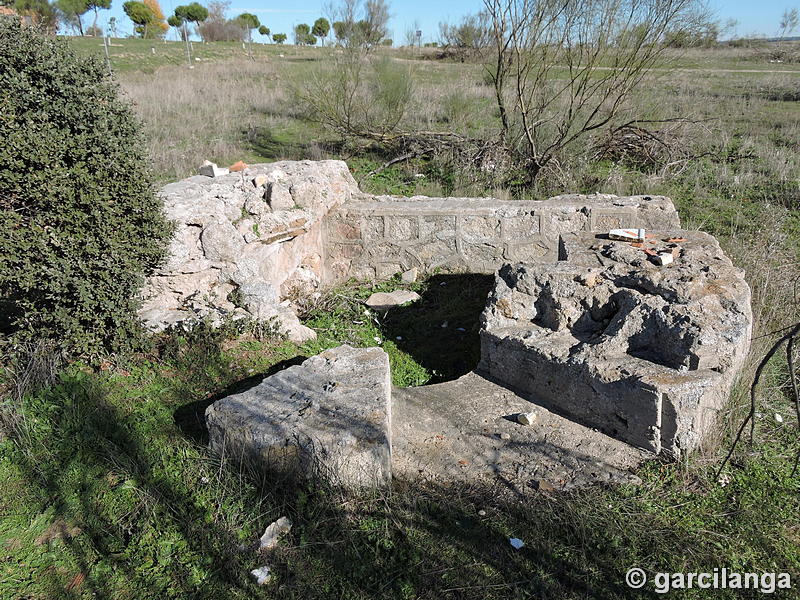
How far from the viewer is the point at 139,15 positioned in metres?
37.1

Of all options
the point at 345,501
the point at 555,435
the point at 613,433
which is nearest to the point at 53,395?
the point at 345,501

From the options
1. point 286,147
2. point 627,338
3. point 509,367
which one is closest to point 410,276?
point 509,367

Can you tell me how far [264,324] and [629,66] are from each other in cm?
732

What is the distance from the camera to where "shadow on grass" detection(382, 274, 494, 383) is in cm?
510

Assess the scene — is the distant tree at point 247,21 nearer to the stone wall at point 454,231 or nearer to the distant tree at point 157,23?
the distant tree at point 157,23

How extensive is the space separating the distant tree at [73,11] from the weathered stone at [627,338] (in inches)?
1331

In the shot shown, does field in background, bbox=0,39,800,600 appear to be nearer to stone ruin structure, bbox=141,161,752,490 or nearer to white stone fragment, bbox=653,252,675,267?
stone ruin structure, bbox=141,161,752,490

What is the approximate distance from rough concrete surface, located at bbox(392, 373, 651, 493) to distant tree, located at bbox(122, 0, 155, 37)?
A: 40.8 m

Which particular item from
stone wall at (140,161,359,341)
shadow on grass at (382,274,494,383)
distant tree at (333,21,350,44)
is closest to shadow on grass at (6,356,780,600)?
stone wall at (140,161,359,341)

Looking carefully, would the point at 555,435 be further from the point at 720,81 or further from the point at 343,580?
the point at 720,81

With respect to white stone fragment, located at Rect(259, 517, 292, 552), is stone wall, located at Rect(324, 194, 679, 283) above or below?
above

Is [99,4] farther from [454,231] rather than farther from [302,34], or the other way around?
[454,231]

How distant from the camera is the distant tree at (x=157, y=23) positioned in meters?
37.6

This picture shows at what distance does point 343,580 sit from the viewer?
2668mm
